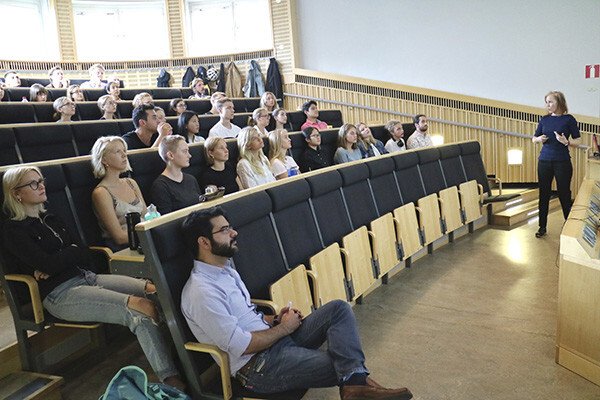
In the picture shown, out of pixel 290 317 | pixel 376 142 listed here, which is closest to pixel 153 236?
pixel 290 317

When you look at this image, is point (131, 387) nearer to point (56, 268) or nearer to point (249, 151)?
point (56, 268)

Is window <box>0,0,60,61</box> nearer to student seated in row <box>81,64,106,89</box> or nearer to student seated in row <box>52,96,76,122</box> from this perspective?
student seated in row <box>81,64,106,89</box>

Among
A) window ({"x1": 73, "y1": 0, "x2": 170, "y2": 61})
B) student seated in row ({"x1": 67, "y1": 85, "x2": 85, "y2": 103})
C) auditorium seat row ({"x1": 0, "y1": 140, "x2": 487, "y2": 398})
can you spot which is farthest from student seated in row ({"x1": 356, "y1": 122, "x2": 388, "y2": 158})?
window ({"x1": 73, "y1": 0, "x2": 170, "y2": 61})

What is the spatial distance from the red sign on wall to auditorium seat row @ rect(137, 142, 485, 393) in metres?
1.83

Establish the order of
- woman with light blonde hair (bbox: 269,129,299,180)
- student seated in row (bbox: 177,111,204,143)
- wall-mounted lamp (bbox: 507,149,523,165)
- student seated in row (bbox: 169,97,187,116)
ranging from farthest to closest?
1. wall-mounted lamp (bbox: 507,149,523,165)
2. student seated in row (bbox: 169,97,187,116)
3. student seated in row (bbox: 177,111,204,143)
4. woman with light blonde hair (bbox: 269,129,299,180)

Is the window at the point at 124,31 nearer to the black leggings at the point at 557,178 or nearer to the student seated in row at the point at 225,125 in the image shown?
the student seated in row at the point at 225,125

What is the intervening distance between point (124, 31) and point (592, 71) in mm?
5227

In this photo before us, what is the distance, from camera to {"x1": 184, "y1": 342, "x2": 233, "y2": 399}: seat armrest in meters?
1.28

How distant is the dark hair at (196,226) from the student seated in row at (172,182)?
0.69 meters

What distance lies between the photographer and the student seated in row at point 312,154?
317 centimetres

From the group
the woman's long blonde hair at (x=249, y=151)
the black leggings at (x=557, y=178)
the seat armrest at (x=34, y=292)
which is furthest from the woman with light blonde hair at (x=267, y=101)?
the seat armrest at (x=34, y=292)

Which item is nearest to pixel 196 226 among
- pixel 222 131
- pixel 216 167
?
pixel 216 167

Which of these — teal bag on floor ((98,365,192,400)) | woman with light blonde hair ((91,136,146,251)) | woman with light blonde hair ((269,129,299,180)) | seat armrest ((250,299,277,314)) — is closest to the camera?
teal bag on floor ((98,365,192,400))

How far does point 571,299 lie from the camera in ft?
5.43
